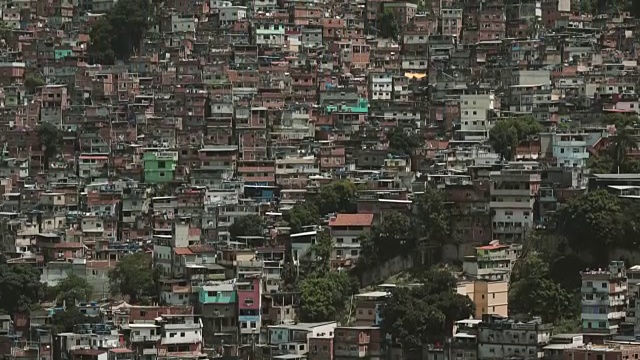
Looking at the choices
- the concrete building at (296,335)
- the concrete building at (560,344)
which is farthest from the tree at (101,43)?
the concrete building at (560,344)

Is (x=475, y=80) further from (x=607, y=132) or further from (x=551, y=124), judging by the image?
(x=607, y=132)

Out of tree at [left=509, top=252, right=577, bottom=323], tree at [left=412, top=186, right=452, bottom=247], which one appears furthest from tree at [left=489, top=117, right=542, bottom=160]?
tree at [left=509, top=252, right=577, bottom=323]

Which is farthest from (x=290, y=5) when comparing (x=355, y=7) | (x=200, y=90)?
(x=200, y=90)

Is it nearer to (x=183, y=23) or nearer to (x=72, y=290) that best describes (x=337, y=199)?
(x=72, y=290)

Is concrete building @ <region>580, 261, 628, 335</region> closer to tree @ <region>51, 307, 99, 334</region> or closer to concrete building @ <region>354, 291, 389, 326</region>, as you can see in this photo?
concrete building @ <region>354, 291, 389, 326</region>

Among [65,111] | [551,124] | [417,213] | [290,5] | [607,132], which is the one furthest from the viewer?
[290,5]

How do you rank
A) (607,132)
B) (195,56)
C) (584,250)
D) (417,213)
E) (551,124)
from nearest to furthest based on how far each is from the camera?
1. (584,250)
2. (417,213)
3. (607,132)
4. (551,124)
5. (195,56)
